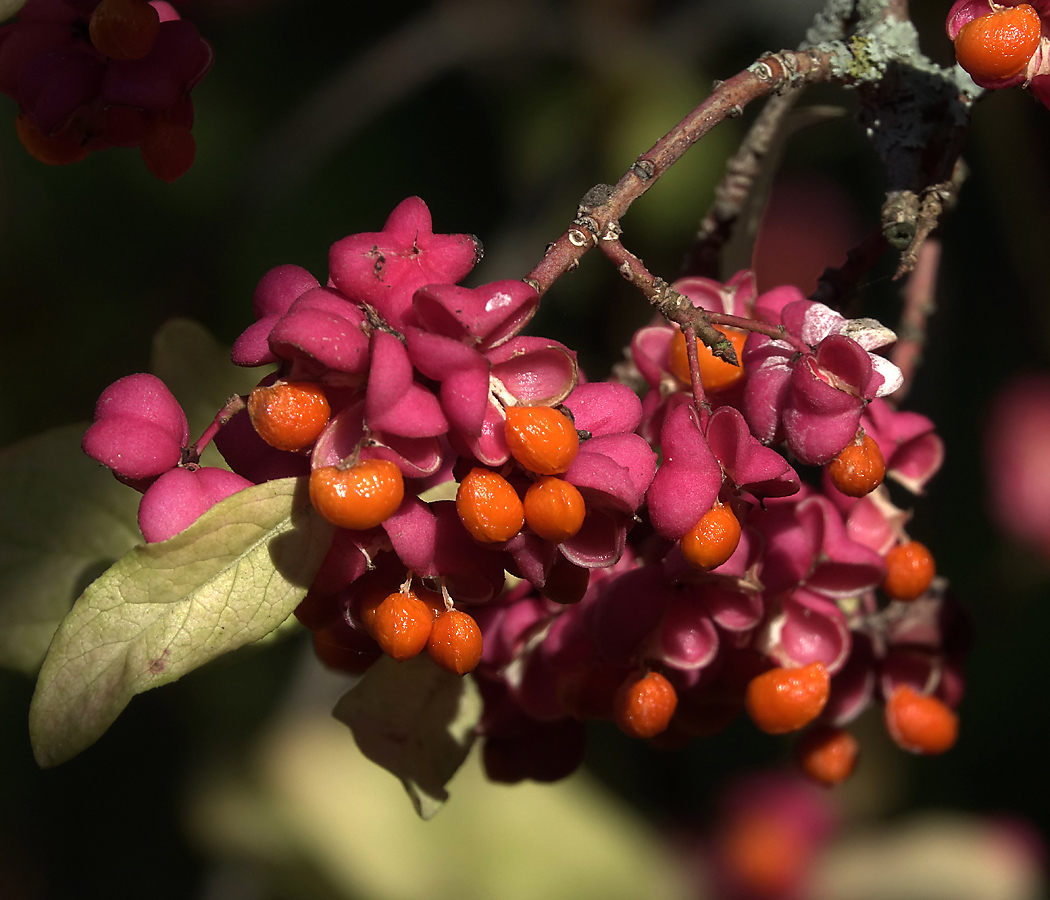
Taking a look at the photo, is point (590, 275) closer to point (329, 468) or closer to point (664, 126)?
point (664, 126)

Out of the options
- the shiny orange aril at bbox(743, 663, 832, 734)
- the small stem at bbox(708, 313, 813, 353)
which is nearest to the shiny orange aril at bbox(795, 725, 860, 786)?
the shiny orange aril at bbox(743, 663, 832, 734)

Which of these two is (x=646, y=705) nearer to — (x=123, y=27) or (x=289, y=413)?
(x=289, y=413)

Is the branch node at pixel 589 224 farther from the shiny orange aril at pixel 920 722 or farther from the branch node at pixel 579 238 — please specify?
the shiny orange aril at pixel 920 722

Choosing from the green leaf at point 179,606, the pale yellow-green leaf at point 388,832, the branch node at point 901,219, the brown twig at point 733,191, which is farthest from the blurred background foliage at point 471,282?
the green leaf at point 179,606

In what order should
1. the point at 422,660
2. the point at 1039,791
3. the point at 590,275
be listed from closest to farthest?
the point at 422,660
the point at 590,275
the point at 1039,791

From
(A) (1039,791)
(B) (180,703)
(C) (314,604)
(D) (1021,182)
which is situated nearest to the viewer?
(C) (314,604)

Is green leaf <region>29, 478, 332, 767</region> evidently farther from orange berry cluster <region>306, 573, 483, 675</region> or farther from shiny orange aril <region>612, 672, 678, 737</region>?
shiny orange aril <region>612, 672, 678, 737</region>

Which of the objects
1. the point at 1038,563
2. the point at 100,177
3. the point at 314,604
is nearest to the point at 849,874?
the point at 1038,563
